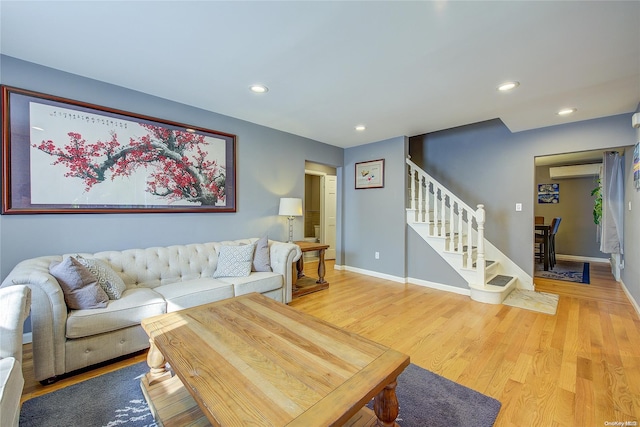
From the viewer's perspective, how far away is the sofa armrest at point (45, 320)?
167 centimetres

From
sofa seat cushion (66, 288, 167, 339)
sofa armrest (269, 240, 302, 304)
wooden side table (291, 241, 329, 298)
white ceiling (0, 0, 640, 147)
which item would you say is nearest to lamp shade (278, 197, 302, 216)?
wooden side table (291, 241, 329, 298)

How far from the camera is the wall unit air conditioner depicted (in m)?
5.61

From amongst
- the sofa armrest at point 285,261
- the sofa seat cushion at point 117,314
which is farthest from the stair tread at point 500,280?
the sofa seat cushion at point 117,314

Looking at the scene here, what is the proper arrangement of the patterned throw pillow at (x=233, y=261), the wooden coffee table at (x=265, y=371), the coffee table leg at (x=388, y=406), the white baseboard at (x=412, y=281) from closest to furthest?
the wooden coffee table at (x=265, y=371) < the coffee table leg at (x=388, y=406) < the patterned throw pillow at (x=233, y=261) < the white baseboard at (x=412, y=281)

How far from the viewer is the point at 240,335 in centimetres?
147

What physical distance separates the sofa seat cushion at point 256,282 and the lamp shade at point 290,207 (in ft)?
3.27

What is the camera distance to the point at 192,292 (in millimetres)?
2324

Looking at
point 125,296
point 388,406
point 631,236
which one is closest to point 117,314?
point 125,296

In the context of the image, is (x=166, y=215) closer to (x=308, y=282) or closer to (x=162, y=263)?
(x=162, y=263)

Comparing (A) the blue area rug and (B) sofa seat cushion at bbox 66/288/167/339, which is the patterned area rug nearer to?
(A) the blue area rug

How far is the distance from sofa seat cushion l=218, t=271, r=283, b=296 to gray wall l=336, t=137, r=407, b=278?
2.13 meters

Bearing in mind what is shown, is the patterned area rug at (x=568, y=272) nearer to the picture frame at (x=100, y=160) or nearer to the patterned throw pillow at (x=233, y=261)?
the patterned throw pillow at (x=233, y=261)

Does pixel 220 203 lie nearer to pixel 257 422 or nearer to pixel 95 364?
pixel 95 364

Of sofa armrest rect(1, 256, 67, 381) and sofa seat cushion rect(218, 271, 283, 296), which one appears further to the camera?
sofa seat cushion rect(218, 271, 283, 296)
